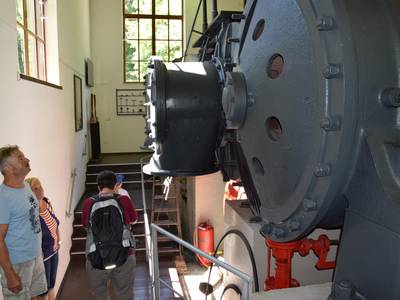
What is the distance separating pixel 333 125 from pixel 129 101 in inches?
340

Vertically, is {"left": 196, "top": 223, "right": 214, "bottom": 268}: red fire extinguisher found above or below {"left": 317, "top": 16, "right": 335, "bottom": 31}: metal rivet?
below

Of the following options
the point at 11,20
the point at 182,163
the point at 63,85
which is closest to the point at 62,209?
the point at 63,85

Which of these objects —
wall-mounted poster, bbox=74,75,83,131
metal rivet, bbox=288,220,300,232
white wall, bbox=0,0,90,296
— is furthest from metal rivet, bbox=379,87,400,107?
wall-mounted poster, bbox=74,75,83,131

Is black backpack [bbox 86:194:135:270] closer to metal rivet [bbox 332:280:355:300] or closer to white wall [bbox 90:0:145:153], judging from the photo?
metal rivet [bbox 332:280:355:300]

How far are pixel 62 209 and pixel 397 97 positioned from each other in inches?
185

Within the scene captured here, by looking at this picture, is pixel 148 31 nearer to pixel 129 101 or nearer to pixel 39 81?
pixel 129 101

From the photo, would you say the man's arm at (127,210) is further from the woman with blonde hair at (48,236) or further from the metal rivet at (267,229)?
the metal rivet at (267,229)

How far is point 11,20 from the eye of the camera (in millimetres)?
2707

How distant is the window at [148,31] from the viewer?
8.92m

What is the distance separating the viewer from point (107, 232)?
2.99 meters

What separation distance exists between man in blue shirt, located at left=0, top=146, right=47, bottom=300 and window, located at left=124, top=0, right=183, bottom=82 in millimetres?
7015

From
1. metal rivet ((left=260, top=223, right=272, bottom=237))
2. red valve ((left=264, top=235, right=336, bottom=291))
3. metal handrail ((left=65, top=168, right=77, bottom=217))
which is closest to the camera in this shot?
metal rivet ((left=260, top=223, right=272, bottom=237))

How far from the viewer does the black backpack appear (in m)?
2.98

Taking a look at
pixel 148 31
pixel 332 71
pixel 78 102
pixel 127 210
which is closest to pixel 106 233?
pixel 127 210
